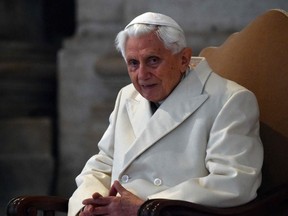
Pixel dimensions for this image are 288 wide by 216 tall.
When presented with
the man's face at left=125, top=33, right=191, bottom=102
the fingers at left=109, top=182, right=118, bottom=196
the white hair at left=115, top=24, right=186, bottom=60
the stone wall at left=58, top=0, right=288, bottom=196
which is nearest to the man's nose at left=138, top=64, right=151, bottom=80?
the man's face at left=125, top=33, right=191, bottom=102

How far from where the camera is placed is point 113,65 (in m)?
5.06

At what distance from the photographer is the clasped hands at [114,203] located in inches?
112

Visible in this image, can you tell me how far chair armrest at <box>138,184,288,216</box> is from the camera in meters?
2.61

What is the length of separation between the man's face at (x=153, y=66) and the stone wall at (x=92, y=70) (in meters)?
1.89

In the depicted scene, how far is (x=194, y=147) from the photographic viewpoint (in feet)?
9.57

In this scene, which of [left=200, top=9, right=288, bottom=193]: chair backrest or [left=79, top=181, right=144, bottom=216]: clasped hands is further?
[left=200, top=9, right=288, bottom=193]: chair backrest

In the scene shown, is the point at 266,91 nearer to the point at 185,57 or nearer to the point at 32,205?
the point at 185,57

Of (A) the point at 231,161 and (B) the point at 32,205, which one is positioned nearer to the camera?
(A) the point at 231,161

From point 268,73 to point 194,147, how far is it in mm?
465

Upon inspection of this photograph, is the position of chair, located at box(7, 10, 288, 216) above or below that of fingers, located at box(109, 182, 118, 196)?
above

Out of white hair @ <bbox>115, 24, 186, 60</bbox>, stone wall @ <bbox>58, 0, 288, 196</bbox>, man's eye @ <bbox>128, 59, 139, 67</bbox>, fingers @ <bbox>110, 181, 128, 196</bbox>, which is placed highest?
white hair @ <bbox>115, 24, 186, 60</bbox>

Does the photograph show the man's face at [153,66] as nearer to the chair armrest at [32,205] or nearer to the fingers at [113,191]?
the fingers at [113,191]

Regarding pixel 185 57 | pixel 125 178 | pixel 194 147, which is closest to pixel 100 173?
pixel 125 178

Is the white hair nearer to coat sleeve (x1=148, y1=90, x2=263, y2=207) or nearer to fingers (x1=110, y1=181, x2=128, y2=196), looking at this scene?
coat sleeve (x1=148, y1=90, x2=263, y2=207)
